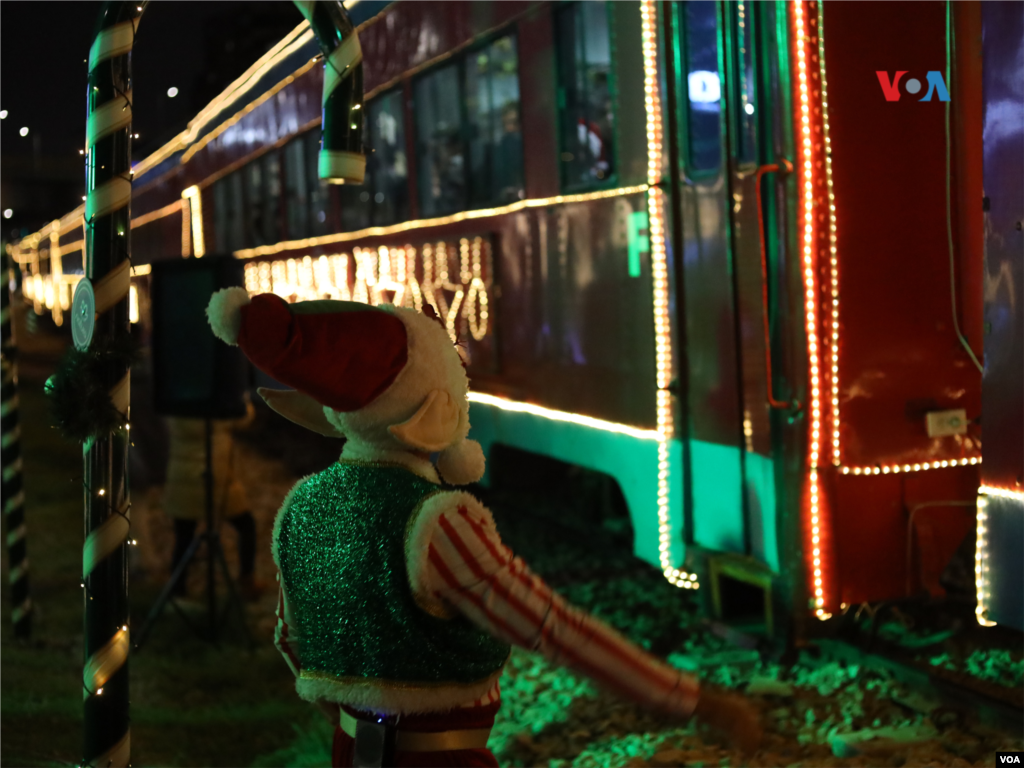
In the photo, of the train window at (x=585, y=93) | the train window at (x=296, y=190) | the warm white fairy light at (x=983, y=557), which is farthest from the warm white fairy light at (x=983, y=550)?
the train window at (x=296, y=190)

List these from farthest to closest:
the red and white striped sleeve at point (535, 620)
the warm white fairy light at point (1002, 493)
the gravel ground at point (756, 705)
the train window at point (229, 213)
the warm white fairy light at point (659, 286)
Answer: the train window at point (229, 213), the warm white fairy light at point (659, 286), the gravel ground at point (756, 705), the warm white fairy light at point (1002, 493), the red and white striped sleeve at point (535, 620)

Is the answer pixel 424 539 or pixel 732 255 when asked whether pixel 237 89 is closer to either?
pixel 732 255

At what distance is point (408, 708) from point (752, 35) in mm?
3113

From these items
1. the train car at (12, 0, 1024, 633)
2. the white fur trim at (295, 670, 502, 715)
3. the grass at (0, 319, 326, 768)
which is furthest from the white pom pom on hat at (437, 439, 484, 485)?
the train car at (12, 0, 1024, 633)

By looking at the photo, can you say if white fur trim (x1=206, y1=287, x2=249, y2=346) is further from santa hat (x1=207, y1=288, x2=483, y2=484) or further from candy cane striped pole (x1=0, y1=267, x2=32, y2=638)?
candy cane striped pole (x1=0, y1=267, x2=32, y2=638)

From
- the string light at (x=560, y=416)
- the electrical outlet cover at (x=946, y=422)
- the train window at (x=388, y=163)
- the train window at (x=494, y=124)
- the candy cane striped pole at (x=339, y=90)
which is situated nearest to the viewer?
the candy cane striped pole at (x=339, y=90)

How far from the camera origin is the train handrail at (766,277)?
13.3ft

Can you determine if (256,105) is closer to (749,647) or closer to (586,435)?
(586,435)

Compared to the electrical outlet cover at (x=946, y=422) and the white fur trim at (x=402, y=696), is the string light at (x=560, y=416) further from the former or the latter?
the white fur trim at (x=402, y=696)

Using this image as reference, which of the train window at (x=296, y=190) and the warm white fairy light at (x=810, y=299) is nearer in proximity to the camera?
the warm white fairy light at (x=810, y=299)

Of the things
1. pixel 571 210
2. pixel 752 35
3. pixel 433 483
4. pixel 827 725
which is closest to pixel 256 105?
pixel 571 210

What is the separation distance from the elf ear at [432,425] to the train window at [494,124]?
153 inches

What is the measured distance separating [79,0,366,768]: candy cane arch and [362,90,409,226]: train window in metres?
4.03

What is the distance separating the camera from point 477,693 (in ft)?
6.60
